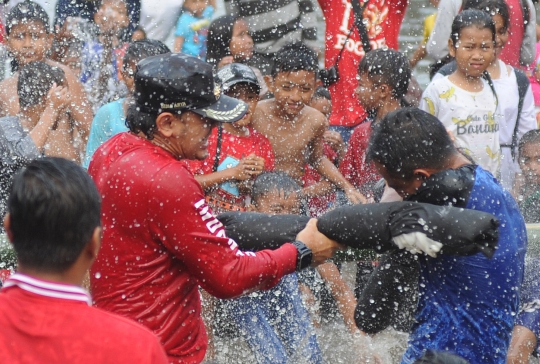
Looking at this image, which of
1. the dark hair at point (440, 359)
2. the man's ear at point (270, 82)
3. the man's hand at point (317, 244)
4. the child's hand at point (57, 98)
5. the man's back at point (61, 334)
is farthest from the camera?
the man's ear at point (270, 82)

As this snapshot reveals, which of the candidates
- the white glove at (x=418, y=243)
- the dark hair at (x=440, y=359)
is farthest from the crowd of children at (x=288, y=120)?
Answer: the dark hair at (x=440, y=359)

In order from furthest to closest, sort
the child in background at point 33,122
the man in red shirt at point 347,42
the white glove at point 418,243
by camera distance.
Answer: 1. the man in red shirt at point 347,42
2. the child in background at point 33,122
3. the white glove at point 418,243

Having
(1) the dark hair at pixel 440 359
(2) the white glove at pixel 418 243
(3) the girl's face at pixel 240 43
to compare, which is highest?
→ (2) the white glove at pixel 418 243

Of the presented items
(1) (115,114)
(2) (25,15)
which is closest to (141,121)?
(1) (115,114)

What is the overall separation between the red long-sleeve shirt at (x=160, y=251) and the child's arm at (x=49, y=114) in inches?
92.9

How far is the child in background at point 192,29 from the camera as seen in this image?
7742 millimetres

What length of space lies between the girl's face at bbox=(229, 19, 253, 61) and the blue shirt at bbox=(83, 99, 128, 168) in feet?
5.80

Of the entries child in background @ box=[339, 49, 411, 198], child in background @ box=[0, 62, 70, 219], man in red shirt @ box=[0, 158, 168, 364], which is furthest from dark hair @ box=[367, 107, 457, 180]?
child in background @ box=[0, 62, 70, 219]

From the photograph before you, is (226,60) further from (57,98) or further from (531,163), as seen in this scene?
(531,163)

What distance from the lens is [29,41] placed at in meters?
6.46

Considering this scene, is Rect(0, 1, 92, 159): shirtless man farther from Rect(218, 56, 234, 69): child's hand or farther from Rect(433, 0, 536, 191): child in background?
Rect(433, 0, 536, 191): child in background

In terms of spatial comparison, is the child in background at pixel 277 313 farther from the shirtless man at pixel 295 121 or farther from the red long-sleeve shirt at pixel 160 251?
the red long-sleeve shirt at pixel 160 251

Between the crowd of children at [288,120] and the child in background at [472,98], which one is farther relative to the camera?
the child in background at [472,98]

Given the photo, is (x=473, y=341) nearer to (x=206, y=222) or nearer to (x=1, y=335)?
(x=206, y=222)
